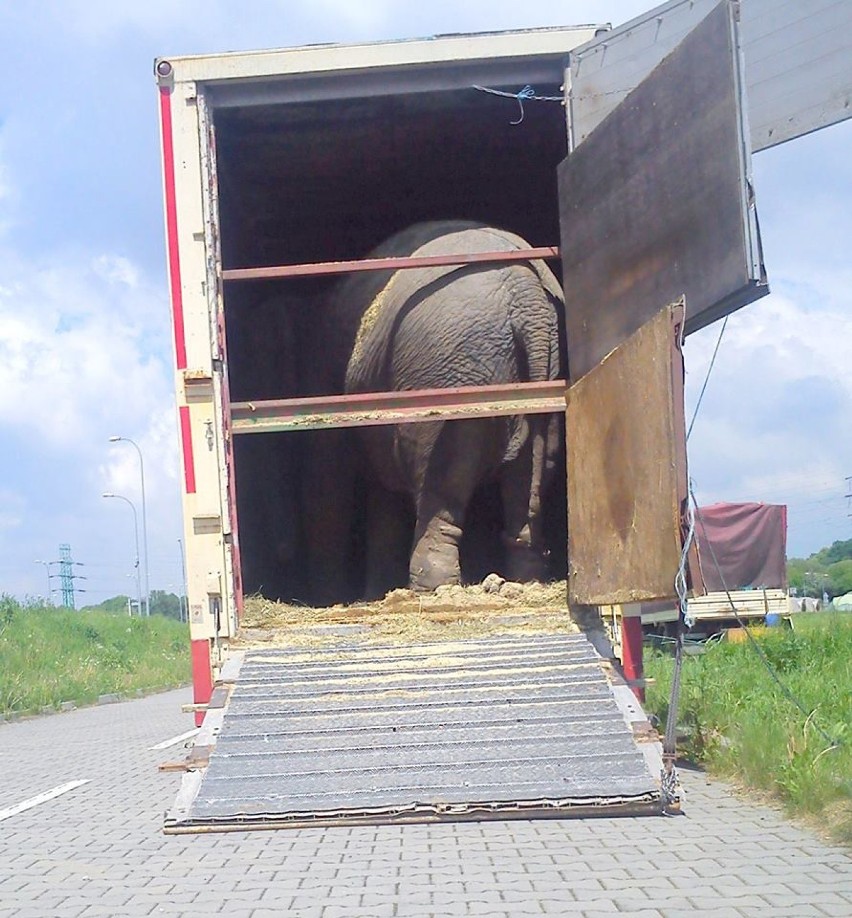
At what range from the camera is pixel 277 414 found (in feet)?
22.6

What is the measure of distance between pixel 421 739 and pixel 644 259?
2524mm

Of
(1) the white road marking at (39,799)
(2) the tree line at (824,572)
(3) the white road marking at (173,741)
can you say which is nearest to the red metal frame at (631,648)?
(1) the white road marking at (39,799)

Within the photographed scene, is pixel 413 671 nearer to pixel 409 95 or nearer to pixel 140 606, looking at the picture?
pixel 409 95

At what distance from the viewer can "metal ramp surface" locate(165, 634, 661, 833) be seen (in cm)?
511

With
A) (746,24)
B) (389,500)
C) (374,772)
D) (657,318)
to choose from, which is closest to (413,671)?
(374,772)

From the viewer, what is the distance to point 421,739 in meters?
5.56

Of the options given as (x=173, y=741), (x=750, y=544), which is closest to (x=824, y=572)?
(x=750, y=544)

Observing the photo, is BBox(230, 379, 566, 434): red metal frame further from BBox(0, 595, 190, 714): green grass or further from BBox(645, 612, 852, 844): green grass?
BBox(0, 595, 190, 714): green grass

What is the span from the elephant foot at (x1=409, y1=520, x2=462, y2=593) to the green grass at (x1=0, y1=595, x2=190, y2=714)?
12.7 meters

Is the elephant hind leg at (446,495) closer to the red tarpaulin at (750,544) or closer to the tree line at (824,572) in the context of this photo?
the red tarpaulin at (750,544)

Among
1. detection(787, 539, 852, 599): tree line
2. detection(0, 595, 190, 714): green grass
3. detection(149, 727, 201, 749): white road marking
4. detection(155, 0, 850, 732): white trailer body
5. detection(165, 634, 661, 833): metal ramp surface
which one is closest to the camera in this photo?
detection(165, 634, 661, 833): metal ramp surface

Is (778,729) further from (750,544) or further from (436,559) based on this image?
(750,544)

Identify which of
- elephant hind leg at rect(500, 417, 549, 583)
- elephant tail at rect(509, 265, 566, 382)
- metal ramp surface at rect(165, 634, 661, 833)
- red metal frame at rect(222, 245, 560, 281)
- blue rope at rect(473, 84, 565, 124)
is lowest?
metal ramp surface at rect(165, 634, 661, 833)

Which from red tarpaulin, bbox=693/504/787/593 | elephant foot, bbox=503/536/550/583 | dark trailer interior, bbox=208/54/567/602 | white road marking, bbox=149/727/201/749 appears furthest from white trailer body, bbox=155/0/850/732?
red tarpaulin, bbox=693/504/787/593
